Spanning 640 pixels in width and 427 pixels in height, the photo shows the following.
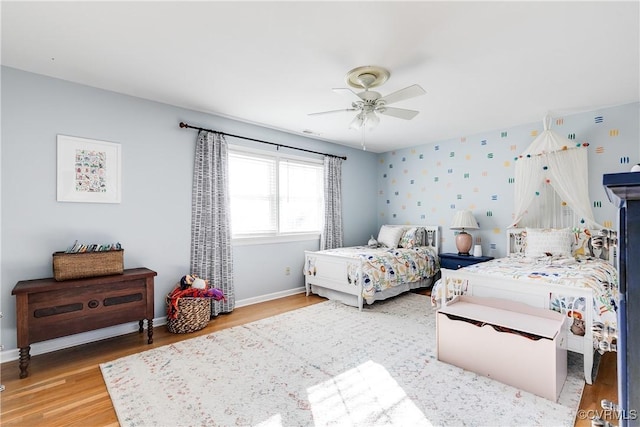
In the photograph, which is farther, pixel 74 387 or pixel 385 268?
pixel 385 268

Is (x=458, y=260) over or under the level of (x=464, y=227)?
under

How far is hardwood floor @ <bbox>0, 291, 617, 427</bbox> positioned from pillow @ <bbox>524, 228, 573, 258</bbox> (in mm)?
1222

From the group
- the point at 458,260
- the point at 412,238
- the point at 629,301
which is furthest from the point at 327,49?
the point at 458,260

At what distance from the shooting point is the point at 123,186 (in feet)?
11.0

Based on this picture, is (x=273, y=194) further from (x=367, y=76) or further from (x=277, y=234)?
(x=367, y=76)

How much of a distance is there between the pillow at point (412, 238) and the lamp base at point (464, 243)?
0.64m

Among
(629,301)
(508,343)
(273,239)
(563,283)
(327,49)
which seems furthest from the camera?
(273,239)

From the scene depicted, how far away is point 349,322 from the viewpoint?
365 centimetres

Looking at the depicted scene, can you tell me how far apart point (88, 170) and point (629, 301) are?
3.90m

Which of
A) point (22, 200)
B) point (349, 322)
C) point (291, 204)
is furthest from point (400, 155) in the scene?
point (22, 200)

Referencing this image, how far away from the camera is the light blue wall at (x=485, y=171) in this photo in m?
3.76

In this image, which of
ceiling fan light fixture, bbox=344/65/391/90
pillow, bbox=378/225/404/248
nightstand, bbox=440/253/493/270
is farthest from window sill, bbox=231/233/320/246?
ceiling fan light fixture, bbox=344/65/391/90

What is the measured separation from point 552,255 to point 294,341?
314 centimetres

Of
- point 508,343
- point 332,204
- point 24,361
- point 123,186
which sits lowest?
point 24,361
